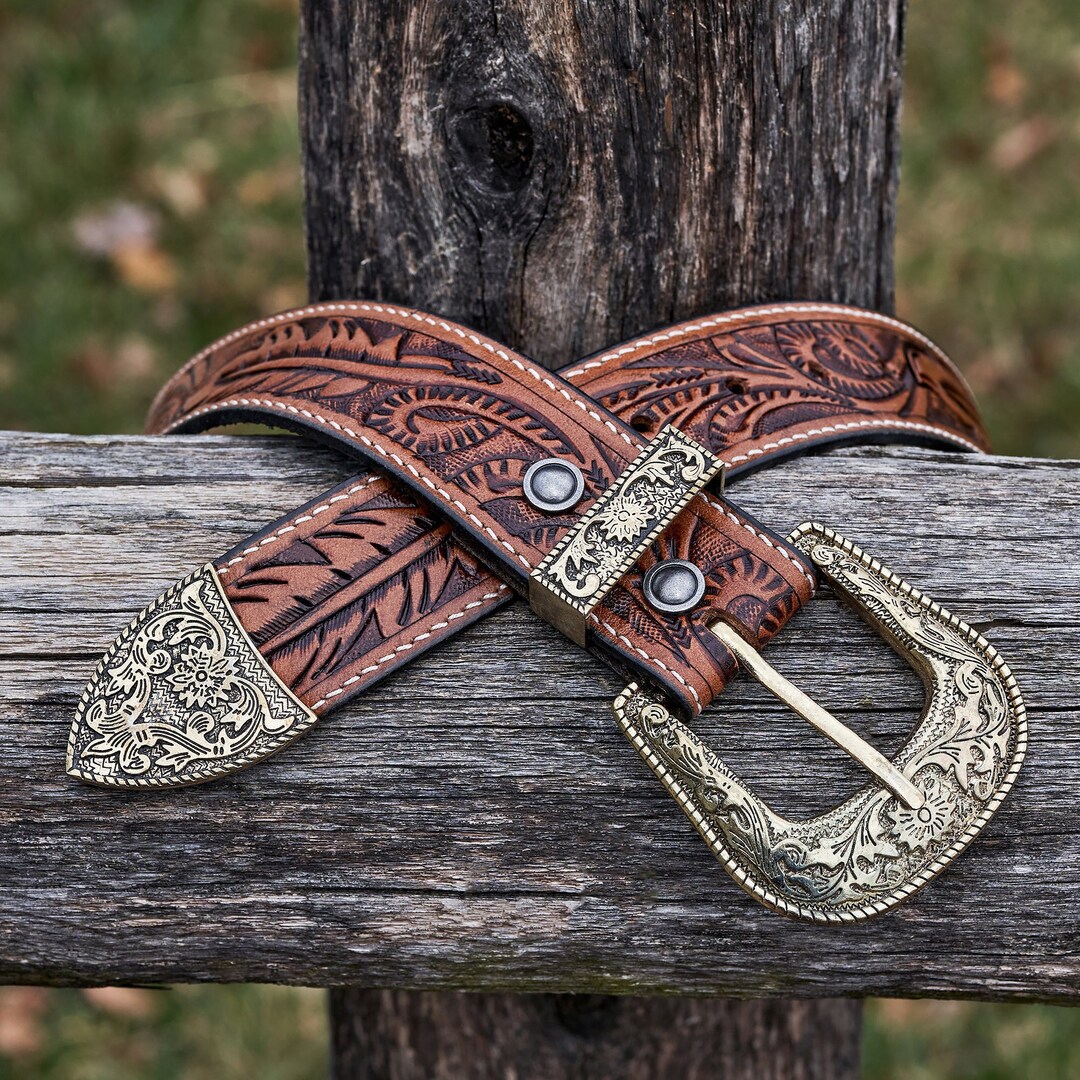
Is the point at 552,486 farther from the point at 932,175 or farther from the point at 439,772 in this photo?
the point at 932,175

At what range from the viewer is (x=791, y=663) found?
146 centimetres

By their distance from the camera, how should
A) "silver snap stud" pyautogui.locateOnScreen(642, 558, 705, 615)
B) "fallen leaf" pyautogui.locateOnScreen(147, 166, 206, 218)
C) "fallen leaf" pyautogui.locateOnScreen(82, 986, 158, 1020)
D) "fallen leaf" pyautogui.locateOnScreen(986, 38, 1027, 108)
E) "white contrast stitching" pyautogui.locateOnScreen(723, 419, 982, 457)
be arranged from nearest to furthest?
1. "silver snap stud" pyautogui.locateOnScreen(642, 558, 705, 615)
2. "white contrast stitching" pyautogui.locateOnScreen(723, 419, 982, 457)
3. "fallen leaf" pyautogui.locateOnScreen(82, 986, 158, 1020)
4. "fallen leaf" pyautogui.locateOnScreen(147, 166, 206, 218)
5. "fallen leaf" pyautogui.locateOnScreen(986, 38, 1027, 108)

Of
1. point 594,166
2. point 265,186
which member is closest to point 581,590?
point 594,166

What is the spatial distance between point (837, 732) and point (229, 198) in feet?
12.5

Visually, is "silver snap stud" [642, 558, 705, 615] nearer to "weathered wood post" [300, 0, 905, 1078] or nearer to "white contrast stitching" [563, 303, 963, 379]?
"white contrast stitching" [563, 303, 963, 379]

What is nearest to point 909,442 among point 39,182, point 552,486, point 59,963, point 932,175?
point 552,486

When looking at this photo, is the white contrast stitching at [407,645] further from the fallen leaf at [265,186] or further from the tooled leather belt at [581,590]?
the fallen leaf at [265,186]

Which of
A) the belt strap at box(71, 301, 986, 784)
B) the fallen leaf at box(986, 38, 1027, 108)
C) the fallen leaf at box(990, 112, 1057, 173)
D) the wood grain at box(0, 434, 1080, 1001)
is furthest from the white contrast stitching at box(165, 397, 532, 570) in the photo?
the fallen leaf at box(986, 38, 1027, 108)

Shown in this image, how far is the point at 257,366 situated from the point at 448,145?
1.40 ft

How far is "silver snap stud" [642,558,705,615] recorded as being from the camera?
4.62 ft

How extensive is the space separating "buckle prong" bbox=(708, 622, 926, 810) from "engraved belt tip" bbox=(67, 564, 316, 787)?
553mm

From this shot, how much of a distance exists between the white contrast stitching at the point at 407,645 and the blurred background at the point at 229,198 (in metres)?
2.96

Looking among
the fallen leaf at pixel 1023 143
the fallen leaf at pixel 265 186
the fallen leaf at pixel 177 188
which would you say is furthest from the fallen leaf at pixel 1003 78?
the fallen leaf at pixel 177 188

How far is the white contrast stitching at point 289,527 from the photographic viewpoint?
4.83ft
